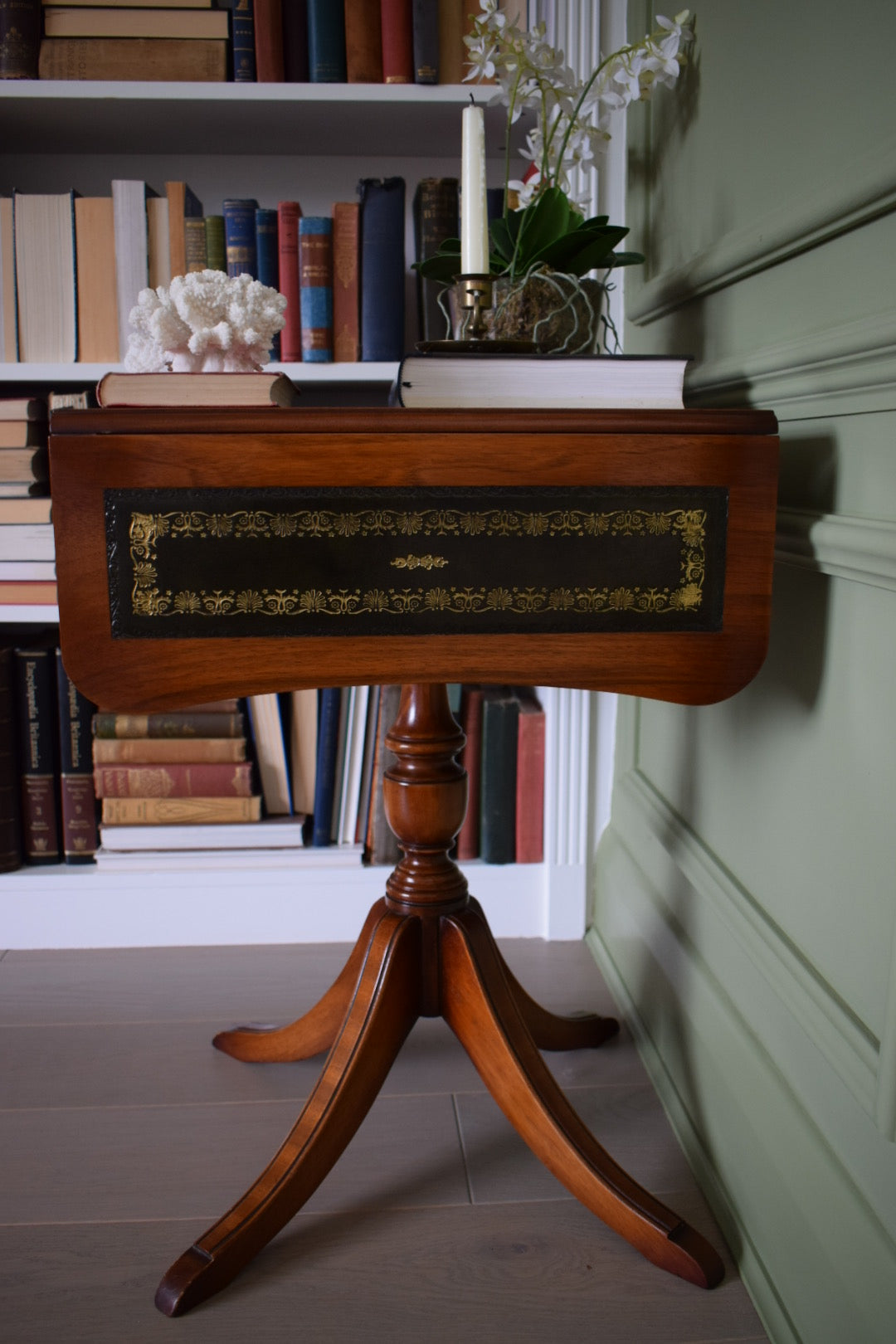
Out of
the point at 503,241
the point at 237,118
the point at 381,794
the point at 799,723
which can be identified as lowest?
the point at 381,794

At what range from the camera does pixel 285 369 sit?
136cm

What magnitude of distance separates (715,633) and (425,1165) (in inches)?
23.4

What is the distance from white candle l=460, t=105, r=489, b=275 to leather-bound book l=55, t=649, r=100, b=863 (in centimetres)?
86

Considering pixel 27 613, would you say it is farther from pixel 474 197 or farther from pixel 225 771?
pixel 474 197

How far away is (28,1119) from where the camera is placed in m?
1.08

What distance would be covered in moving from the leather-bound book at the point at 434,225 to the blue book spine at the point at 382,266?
0.10 feet

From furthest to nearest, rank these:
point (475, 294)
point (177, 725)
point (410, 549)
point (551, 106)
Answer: point (177, 725), point (551, 106), point (475, 294), point (410, 549)

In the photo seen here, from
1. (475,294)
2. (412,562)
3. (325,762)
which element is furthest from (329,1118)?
(475,294)

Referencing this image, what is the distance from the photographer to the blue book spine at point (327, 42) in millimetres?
1333

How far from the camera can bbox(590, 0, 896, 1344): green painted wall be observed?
691mm

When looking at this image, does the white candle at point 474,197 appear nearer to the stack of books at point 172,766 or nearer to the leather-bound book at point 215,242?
the leather-bound book at point 215,242

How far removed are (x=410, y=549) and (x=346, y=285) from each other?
0.78 meters

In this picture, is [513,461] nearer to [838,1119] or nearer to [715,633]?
[715,633]

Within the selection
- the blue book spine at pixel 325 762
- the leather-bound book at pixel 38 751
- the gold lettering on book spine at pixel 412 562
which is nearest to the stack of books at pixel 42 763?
the leather-bound book at pixel 38 751
